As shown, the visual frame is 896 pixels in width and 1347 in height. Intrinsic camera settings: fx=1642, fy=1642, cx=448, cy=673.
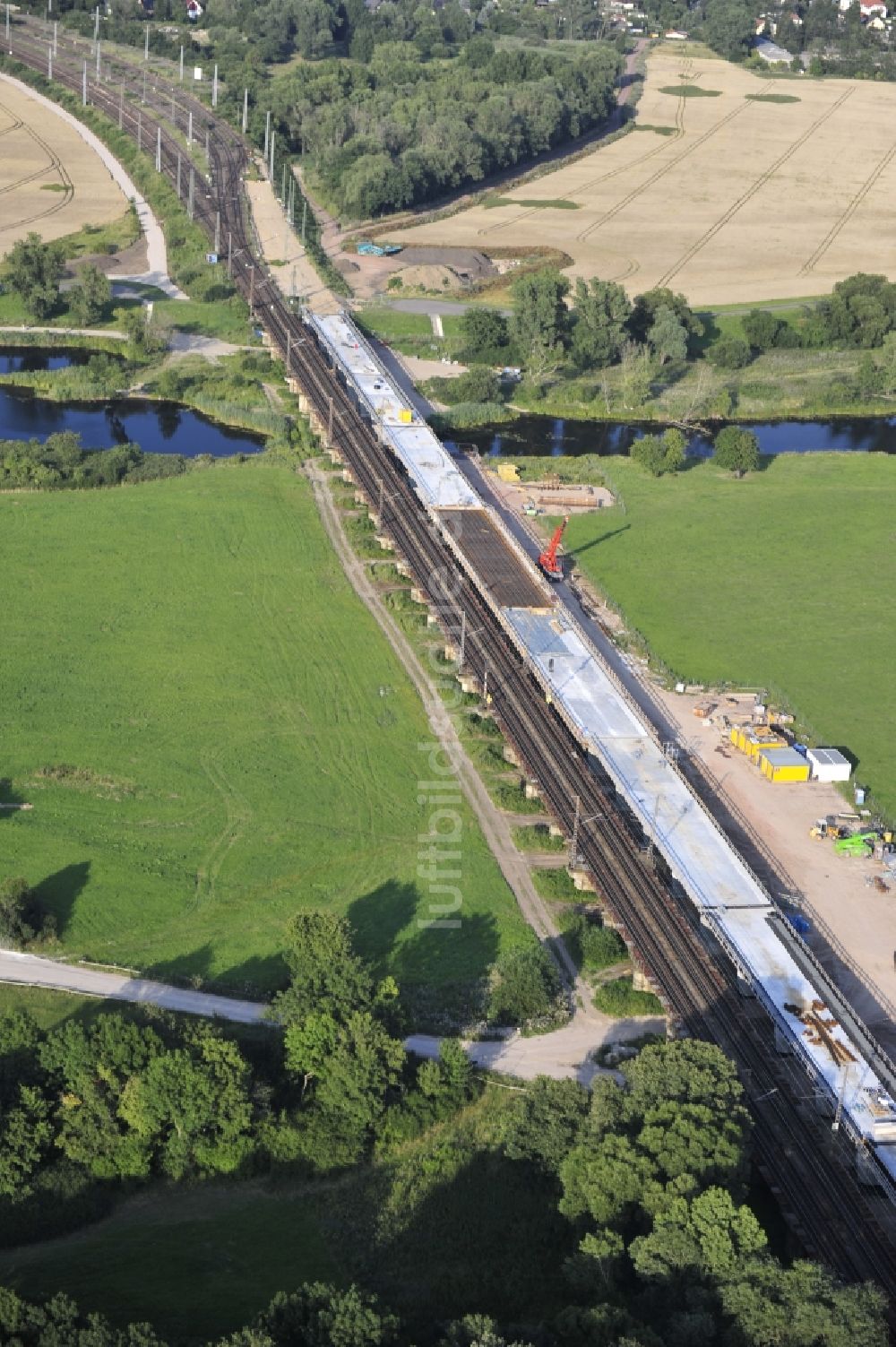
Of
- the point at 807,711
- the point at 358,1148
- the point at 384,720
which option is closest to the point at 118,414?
the point at 384,720

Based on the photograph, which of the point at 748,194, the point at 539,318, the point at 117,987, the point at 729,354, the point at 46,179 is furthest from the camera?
the point at 748,194

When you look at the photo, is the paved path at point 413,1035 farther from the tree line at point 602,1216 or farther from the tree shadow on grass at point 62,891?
the tree shadow on grass at point 62,891

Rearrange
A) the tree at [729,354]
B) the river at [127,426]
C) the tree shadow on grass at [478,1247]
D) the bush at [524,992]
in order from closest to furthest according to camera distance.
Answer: the tree shadow on grass at [478,1247], the bush at [524,992], the river at [127,426], the tree at [729,354]

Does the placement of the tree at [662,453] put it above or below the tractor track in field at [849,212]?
below

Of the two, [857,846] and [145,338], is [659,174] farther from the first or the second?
[857,846]

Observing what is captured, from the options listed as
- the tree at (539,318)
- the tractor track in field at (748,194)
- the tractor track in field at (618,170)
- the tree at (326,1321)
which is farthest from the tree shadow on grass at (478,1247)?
the tractor track in field at (618,170)

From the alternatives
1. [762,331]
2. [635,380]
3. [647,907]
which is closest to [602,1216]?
[647,907]
